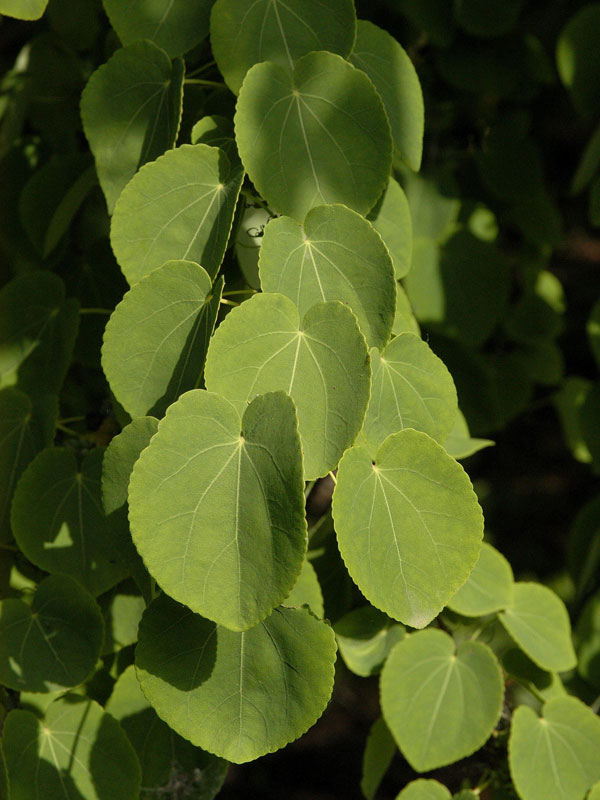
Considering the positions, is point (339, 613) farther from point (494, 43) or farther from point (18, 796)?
point (494, 43)

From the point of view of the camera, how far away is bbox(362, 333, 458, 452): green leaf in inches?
33.2

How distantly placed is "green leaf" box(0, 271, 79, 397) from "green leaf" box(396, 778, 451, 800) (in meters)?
0.74

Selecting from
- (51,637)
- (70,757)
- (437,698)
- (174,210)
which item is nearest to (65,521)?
(51,637)

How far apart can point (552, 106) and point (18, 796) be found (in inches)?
73.1

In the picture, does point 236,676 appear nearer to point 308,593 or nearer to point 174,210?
point 308,593

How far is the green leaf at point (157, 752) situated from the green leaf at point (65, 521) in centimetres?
16

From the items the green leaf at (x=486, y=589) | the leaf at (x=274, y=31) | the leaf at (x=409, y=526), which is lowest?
the green leaf at (x=486, y=589)

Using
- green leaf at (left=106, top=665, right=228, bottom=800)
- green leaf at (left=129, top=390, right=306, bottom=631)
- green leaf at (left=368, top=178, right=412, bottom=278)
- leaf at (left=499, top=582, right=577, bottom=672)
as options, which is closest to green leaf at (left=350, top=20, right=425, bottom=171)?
green leaf at (left=368, top=178, right=412, bottom=278)

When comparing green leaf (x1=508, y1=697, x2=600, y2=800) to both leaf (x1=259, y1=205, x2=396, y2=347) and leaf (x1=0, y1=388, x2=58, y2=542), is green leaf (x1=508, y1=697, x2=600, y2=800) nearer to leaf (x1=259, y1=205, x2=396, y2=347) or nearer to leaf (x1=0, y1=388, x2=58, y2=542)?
leaf (x1=259, y1=205, x2=396, y2=347)

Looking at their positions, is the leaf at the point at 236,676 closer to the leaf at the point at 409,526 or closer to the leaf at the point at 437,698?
the leaf at the point at 409,526

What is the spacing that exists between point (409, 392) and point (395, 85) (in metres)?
0.41

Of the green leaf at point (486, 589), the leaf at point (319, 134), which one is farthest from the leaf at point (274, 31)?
the green leaf at point (486, 589)

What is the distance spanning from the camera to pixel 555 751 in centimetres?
108

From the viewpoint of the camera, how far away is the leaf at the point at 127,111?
0.92 metres
